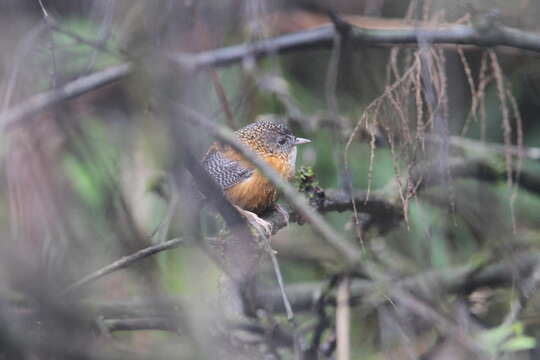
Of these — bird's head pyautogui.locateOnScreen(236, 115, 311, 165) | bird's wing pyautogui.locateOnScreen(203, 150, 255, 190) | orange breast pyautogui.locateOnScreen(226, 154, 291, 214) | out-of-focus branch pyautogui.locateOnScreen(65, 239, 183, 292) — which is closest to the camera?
out-of-focus branch pyautogui.locateOnScreen(65, 239, 183, 292)

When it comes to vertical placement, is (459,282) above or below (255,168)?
below

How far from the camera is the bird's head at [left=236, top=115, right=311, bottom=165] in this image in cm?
448

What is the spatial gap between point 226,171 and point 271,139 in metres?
0.51

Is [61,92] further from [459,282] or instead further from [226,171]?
[459,282]

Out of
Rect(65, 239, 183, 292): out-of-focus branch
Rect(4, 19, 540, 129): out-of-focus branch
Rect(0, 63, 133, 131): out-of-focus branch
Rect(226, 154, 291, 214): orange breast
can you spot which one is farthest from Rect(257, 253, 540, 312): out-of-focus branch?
Rect(65, 239, 183, 292): out-of-focus branch

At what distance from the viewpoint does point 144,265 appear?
83.5 inches

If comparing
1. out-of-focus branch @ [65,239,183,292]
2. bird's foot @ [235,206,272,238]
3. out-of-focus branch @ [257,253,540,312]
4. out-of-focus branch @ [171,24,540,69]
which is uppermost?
out-of-focus branch @ [171,24,540,69]

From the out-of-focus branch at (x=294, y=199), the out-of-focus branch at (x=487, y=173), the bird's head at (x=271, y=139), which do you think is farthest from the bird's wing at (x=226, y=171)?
the out-of-focus branch at (x=294, y=199)

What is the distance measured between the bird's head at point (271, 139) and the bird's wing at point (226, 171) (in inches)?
13.1

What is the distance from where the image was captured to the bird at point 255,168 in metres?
3.94

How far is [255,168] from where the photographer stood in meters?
4.01

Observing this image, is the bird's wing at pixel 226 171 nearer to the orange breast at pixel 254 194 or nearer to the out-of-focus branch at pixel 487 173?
the orange breast at pixel 254 194

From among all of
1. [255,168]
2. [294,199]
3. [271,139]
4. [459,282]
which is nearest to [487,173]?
[459,282]

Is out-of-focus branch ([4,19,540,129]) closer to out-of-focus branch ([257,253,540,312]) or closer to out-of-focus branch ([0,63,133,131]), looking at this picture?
out-of-focus branch ([0,63,133,131])
